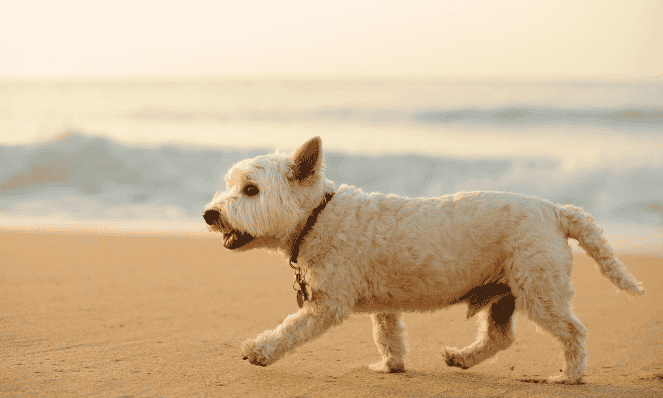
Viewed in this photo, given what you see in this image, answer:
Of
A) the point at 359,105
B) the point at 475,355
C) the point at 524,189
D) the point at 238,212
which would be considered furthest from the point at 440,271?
the point at 359,105

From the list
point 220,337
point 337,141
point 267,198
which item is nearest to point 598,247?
point 267,198

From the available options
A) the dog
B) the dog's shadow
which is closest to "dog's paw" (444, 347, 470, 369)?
the dog's shadow

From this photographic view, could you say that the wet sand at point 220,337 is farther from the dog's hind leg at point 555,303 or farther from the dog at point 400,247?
the dog at point 400,247

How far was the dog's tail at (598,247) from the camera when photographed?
368 cm

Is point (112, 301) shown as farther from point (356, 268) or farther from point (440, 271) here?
point (440, 271)

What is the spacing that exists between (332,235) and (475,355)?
1.43 meters

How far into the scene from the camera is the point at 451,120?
23.4 m

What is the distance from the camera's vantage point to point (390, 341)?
4.07m

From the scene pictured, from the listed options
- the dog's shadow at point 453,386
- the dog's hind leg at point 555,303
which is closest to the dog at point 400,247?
the dog's hind leg at point 555,303

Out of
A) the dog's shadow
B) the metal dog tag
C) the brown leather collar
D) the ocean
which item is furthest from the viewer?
the ocean

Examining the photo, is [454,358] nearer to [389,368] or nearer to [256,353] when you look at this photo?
[389,368]

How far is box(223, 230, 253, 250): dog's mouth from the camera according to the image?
11.8 ft

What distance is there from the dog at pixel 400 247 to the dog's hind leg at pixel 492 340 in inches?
12.1

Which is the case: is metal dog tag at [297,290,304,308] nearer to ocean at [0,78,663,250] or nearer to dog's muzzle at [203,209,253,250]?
dog's muzzle at [203,209,253,250]
